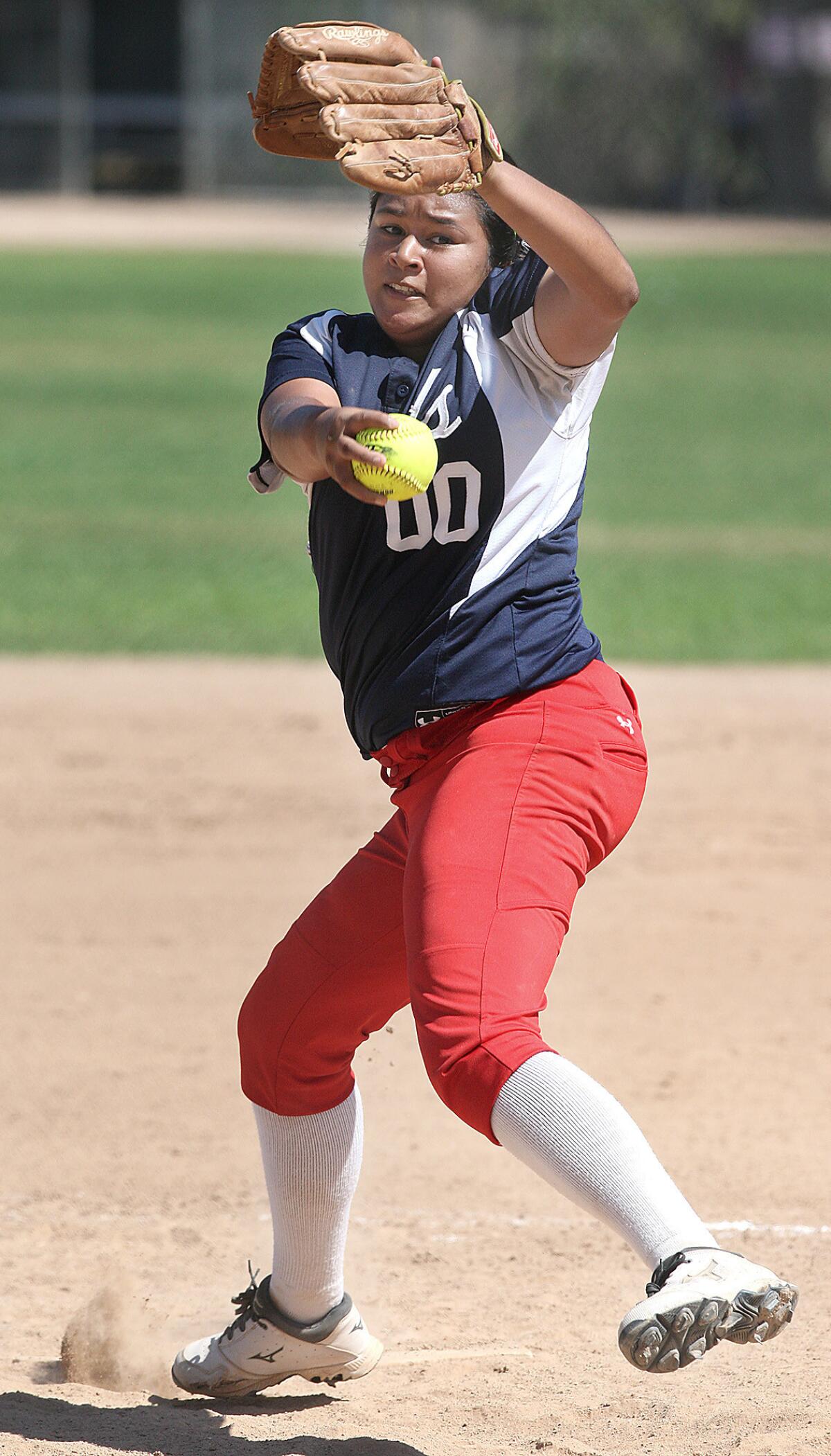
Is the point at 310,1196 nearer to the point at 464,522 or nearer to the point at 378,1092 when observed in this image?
the point at 464,522

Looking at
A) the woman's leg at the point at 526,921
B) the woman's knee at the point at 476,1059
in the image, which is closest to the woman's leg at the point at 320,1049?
the woman's leg at the point at 526,921

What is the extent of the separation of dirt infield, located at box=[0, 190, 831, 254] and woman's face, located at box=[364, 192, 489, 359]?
79.7ft

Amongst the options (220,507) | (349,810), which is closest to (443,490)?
(349,810)

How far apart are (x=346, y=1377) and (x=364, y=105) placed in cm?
185

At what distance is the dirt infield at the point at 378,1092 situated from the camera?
269 centimetres

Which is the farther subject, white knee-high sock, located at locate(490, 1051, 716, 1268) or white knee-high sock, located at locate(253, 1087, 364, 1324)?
white knee-high sock, located at locate(253, 1087, 364, 1324)

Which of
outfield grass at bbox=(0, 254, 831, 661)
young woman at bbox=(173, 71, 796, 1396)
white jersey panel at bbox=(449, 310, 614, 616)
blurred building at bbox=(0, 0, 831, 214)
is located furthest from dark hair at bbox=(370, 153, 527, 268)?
blurred building at bbox=(0, 0, 831, 214)

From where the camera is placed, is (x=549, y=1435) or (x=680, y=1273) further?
(x=549, y=1435)

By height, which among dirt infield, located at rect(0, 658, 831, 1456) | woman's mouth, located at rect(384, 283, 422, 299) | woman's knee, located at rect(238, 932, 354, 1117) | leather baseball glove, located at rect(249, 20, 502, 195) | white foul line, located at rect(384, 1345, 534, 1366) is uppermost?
leather baseball glove, located at rect(249, 20, 502, 195)

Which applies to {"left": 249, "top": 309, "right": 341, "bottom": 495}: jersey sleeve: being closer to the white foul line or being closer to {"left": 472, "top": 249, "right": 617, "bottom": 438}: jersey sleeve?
{"left": 472, "top": 249, "right": 617, "bottom": 438}: jersey sleeve

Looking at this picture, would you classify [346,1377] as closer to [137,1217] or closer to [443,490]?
[137,1217]

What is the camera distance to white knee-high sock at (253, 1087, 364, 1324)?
8.60ft

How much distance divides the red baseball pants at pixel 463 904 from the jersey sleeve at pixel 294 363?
0.41m

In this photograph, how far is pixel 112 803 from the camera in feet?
19.1
